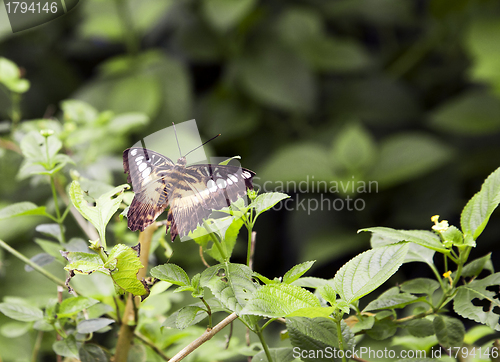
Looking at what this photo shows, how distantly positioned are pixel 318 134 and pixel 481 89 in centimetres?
50

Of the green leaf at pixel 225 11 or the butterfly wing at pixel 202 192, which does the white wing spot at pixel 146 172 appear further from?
the green leaf at pixel 225 11

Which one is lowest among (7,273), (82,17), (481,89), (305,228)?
(305,228)

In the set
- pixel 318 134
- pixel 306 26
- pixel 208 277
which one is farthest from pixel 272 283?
pixel 306 26

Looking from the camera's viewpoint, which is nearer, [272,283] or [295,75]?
[272,283]

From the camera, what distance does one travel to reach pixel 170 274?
0.23m

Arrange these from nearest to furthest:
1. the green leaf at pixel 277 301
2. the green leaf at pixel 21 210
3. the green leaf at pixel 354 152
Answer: the green leaf at pixel 277 301 < the green leaf at pixel 21 210 < the green leaf at pixel 354 152

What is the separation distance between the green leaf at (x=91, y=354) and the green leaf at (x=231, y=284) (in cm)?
11

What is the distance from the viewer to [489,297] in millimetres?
247

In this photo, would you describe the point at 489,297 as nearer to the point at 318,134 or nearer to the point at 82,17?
the point at 318,134

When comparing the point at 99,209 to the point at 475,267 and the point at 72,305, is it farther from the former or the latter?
the point at 475,267

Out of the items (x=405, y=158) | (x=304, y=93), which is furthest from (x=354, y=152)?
(x=304, y=93)

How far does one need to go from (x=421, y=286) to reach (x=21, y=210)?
288 millimetres

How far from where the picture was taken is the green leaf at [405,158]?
1028 mm

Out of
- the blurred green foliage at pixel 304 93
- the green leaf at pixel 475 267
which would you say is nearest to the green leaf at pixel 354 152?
the blurred green foliage at pixel 304 93
